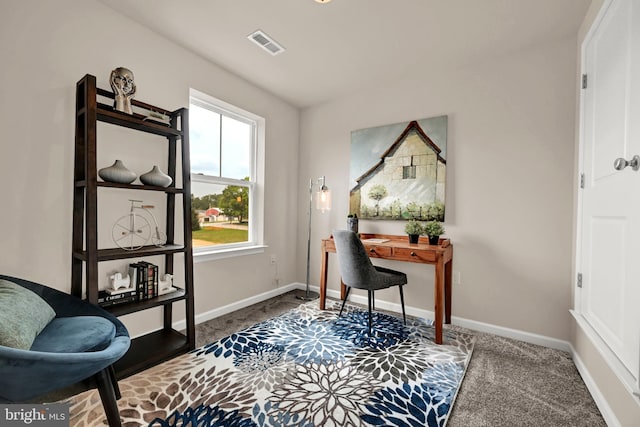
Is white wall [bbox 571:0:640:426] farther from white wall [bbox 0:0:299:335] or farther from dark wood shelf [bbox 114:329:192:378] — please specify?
white wall [bbox 0:0:299:335]

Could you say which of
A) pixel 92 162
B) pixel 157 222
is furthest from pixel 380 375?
pixel 92 162

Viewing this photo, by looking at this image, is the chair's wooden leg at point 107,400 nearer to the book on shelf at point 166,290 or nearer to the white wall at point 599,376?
the book on shelf at point 166,290

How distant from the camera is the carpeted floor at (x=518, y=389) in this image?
58.3 inches

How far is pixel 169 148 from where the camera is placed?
2.32 m

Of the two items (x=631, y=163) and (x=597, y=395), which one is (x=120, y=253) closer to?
(x=631, y=163)

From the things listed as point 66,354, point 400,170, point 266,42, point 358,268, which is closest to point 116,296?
point 66,354

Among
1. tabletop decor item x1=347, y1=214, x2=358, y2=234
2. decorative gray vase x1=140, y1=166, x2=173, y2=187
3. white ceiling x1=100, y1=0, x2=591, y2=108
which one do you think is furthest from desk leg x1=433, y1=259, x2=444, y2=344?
decorative gray vase x1=140, y1=166, x2=173, y2=187

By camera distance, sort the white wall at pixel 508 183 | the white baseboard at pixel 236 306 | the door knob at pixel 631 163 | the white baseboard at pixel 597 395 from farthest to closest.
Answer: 1. the white baseboard at pixel 236 306
2. the white wall at pixel 508 183
3. the white baseboard at pixel 597 395
4. the door knob at pixel 631 163

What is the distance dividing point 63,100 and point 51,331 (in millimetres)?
1394

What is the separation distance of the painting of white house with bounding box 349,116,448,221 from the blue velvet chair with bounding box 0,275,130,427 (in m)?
2.41

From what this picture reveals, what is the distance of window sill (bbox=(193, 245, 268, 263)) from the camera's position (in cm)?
262

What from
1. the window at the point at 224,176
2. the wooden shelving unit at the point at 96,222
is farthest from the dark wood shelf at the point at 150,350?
the window at the point at 224,176

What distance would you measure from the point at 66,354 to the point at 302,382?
1.18 meters

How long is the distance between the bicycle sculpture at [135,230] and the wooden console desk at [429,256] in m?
1.51
